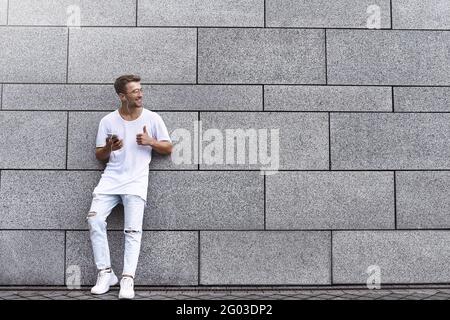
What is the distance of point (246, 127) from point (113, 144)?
169 centimetres

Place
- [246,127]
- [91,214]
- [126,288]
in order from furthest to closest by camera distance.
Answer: [246,127] < [91,214] < [126,288]

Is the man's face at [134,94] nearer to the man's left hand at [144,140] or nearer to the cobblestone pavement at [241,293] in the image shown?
the man's left hand at [144,140]

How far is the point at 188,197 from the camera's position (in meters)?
6.27

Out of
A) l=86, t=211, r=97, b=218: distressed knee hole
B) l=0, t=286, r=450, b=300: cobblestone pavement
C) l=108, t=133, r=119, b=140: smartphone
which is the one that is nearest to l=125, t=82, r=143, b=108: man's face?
l=108, t=133, r=119, b=140: smartphone

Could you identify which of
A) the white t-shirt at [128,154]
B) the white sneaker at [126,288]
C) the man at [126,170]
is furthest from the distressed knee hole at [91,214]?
the white sneaker at [126,288]

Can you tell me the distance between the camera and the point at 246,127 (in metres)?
6.34

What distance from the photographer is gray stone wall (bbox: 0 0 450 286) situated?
622cm

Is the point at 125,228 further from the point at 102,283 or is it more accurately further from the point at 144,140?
the point at 144,140

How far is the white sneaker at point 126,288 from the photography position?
18.4ft

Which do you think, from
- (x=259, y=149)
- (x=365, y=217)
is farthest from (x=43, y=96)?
(x=365, y=217)

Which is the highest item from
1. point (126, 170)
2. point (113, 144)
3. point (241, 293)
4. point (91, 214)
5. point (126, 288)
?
point (113, 144)

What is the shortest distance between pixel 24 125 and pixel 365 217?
4519 mm

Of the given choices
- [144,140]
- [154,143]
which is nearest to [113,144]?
[144,140]

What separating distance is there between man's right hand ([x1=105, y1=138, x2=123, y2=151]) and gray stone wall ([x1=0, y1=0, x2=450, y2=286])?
50 centimetres
